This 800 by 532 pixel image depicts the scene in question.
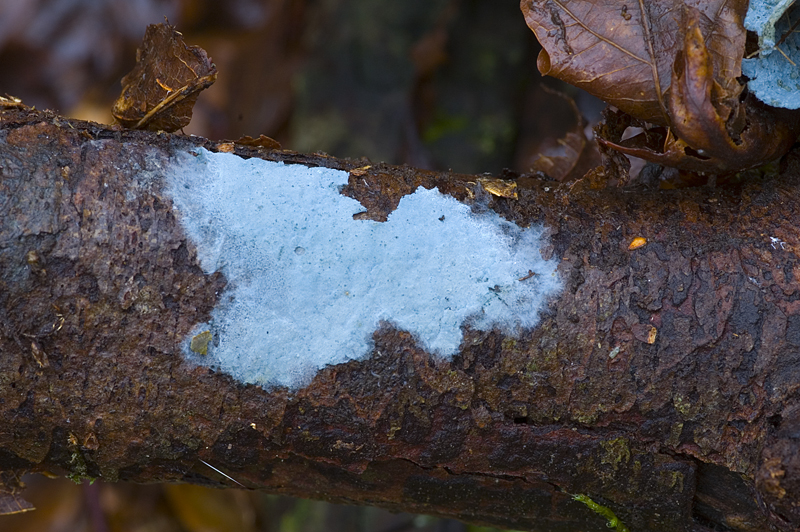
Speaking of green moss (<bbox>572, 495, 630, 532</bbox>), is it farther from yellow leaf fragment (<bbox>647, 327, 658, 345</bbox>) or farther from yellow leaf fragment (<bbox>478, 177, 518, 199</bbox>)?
yellow leaf fragment (<bbox>478, 177, 518, 199</bbox>)

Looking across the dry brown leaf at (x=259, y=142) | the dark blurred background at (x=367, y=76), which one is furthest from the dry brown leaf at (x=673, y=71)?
the dark blurred background at (x=367, y=76)

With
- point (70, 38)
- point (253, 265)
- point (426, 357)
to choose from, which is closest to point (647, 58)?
point (426, 357)

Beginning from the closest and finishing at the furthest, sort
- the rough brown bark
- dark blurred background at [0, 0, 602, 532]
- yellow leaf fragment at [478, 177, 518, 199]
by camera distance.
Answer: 1. the rough brown bark
2. yellow leaf fragment at [478, 177, 518, 199]
3. dark blurred background at [0, 0, 602, 532]

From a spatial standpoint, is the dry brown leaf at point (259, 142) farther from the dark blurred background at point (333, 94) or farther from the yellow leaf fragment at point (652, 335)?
the dark blurred background at point (333, 94)

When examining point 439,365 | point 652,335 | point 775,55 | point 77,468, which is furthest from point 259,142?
point 775,55

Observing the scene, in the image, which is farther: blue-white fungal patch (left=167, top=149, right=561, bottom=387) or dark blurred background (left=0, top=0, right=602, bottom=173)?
dark blurred background (left=0, top=0, right=602, bottom=173)

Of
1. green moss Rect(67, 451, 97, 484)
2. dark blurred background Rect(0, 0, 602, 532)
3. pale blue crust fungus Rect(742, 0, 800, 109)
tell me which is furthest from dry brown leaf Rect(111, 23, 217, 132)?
dark blurred background Rect(0, 0, 602, 532)

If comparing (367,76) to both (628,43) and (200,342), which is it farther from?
(200,342)
